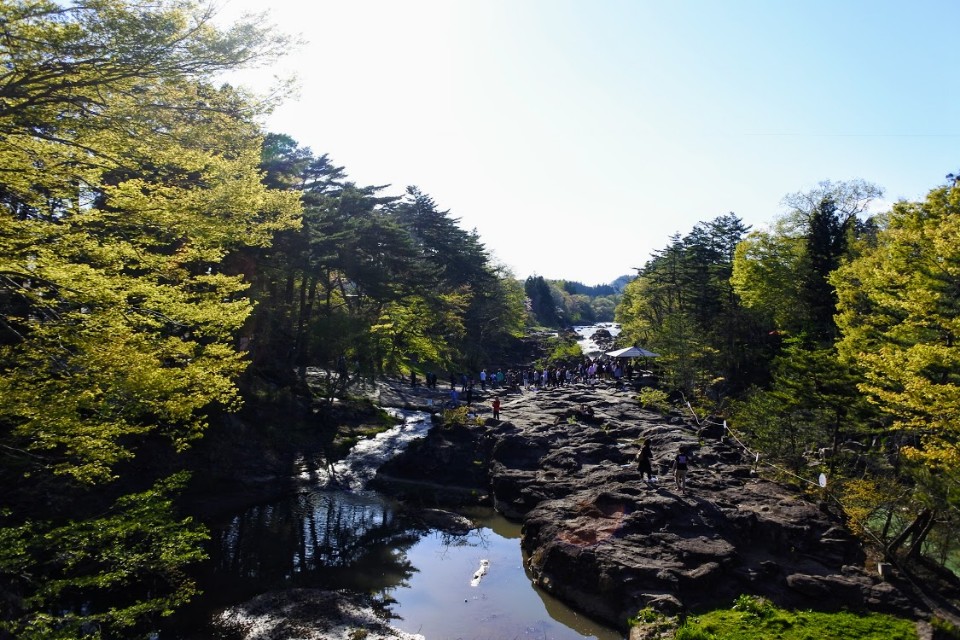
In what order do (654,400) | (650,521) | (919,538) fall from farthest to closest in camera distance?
1. (654,400)
2. (650,521)
3. (919,538)

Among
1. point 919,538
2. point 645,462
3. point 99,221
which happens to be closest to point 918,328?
point 919,538

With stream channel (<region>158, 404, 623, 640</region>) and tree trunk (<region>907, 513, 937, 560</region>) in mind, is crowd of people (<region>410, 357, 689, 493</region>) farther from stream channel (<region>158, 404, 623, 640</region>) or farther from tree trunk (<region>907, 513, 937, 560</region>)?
tree trunk (<region>907, 513, 937, 560</region>)

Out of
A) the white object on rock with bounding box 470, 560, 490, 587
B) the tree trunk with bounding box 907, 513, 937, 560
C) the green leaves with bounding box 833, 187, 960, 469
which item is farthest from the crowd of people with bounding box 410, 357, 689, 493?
the tree trunk with bounding box 907, 513, 937, 560

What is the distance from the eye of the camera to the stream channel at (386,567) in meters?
14.3

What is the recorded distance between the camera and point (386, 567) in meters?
17.6

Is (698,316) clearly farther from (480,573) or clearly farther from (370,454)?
(480,573)

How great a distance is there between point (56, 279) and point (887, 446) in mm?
27542

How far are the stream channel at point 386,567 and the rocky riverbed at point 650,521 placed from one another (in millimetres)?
1051

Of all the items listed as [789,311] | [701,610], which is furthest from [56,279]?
[789,311]

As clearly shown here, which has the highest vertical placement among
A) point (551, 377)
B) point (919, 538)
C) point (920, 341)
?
point (920, 341)

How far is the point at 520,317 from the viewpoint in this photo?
231 ft

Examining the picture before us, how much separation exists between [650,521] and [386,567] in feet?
27.5

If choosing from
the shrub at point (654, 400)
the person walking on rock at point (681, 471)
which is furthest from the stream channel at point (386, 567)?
the shrub at point (654, 400)

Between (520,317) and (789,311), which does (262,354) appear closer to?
(789,311)
